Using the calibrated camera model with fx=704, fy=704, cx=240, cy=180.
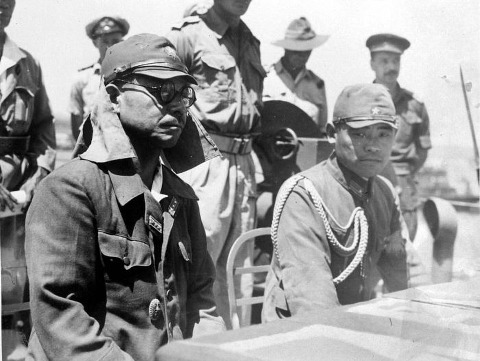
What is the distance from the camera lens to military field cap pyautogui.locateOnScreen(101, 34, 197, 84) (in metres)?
2.16

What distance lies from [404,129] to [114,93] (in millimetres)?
3275

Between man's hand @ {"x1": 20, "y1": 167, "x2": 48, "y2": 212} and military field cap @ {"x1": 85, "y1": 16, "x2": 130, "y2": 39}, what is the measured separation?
75 cm

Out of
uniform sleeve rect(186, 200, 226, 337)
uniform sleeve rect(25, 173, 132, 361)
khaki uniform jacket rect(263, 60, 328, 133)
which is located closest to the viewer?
uniform sleeve rect(25, 173, 132, 361)

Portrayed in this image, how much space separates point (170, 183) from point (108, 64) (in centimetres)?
42

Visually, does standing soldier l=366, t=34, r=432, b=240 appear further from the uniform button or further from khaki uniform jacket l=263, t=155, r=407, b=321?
the uniform button

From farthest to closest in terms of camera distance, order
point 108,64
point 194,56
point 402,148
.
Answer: point 402,148 → point 194,56 → point 108,64

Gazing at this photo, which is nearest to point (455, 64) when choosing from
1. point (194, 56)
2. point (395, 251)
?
point (395, 251)

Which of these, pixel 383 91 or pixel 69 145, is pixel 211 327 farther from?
pixel 69 145

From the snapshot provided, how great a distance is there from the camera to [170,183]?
2.27m

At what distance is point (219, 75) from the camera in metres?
3.60

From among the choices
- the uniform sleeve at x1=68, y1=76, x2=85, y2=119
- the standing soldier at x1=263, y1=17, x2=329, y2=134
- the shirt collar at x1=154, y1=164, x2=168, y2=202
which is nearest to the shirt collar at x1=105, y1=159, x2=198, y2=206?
the shirt collar at x1=154, y1=164, x2=168, y2=202

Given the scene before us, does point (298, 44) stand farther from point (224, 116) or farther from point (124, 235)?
point (124, 235)

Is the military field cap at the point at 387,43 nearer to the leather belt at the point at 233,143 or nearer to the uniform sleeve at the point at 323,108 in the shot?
the uniform sleeve at the point at 323,108

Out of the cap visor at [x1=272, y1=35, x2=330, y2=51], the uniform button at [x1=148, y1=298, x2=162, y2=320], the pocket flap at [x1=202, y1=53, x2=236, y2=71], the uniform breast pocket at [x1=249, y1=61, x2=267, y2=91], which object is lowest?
the uniform button at [x1=148, y1=298, x2=162, y2=320]
